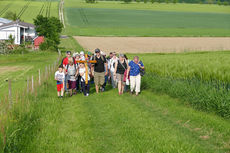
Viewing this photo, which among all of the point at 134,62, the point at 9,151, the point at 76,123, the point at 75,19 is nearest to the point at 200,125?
the point at 76,123

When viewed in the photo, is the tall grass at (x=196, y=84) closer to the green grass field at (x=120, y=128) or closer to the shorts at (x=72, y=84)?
the green grass field at (x=120, y=128)

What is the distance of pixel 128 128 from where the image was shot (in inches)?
385

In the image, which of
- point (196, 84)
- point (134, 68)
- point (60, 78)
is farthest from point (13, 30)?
point (196, 84)

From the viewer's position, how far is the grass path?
8.22m

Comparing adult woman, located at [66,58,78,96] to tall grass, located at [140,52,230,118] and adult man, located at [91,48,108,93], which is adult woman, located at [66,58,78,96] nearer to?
adult man, located at [91,48,108,93]

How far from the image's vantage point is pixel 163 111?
12.0m

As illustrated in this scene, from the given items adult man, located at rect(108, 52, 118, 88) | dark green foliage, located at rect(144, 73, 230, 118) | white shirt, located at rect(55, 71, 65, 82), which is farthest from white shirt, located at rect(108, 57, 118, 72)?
white shirt, located at rect(55, 71, 65, 82)

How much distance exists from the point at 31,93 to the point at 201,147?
7.28m

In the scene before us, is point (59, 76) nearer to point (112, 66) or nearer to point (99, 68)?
point (99, 68)

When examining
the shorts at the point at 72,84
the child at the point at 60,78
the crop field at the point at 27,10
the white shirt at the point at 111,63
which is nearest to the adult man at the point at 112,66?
the white shirt at the point at 111,63

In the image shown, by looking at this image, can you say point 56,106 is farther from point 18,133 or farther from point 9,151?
point 9,151

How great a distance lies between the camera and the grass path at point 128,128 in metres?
8.22

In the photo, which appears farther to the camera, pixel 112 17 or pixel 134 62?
pixel 112 17

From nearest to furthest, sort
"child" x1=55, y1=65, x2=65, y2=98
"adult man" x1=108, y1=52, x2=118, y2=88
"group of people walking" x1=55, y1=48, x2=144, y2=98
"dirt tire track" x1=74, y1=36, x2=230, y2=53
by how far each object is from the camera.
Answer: "child" x1=55, y1=65, x2=65, y2=98 < "group of people walking" x1=55, y1=48, x2=144, y2=98 < "adult man" x1=108, y1=52, x2=118, y2=88 < "dirt tire track" x1=74, y1=36, x2=230, y2=53
